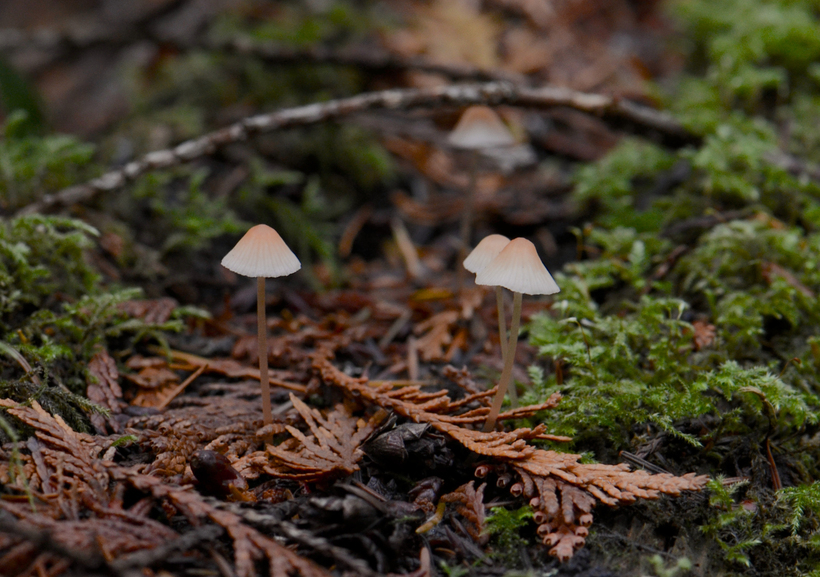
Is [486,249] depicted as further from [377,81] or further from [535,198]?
→ [377,81]

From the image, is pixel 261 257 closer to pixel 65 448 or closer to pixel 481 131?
pixel 65 448

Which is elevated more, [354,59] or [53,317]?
[354,59]

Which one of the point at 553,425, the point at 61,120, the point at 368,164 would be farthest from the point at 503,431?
the point at 61,120

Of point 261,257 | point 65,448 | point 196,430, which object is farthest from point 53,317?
point 261,257

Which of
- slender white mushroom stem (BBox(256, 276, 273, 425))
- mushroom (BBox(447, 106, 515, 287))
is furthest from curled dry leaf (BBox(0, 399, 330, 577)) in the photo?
mushroom (BBox(447, 106, 515, 287))

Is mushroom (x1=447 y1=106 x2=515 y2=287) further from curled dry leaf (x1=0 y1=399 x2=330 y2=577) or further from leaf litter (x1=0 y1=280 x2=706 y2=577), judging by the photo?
curled dry leaf (x1=0 y1=399 x2=330 y2=577)

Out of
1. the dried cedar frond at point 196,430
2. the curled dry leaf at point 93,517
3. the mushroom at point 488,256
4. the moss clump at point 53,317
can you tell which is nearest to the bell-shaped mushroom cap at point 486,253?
the mushroom at point 488,256

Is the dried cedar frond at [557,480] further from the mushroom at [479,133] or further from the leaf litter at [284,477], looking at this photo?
the mushroom at [479,133]
